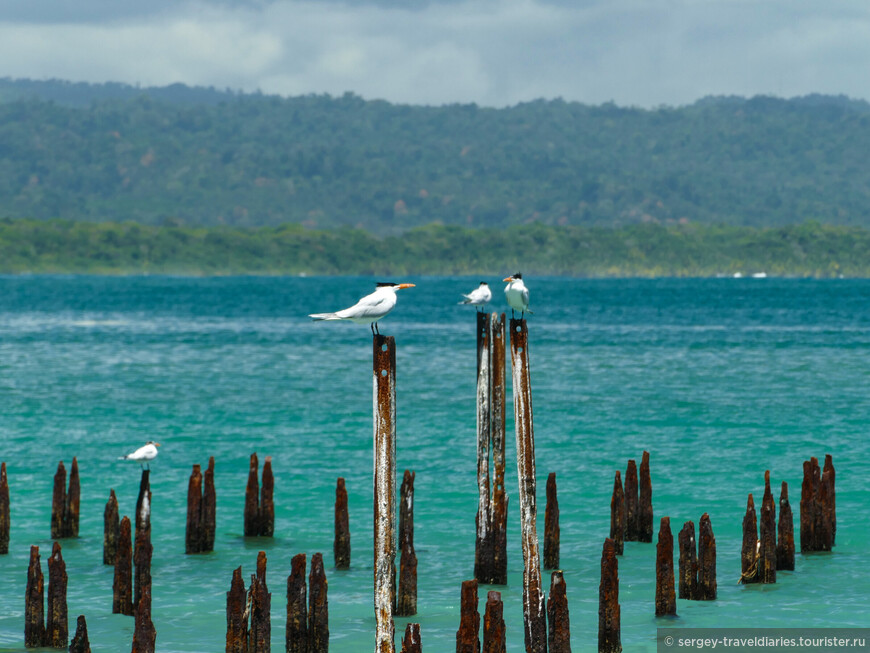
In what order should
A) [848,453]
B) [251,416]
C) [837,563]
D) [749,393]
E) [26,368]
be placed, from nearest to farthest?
1. [837,563]
2. [848,453]
3. [251,416]
4. [749,393]
5. [26,368]

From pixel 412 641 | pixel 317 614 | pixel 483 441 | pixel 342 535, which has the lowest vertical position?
pixel 342 535

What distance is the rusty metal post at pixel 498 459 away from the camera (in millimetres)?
20266

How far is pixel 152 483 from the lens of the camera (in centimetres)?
3228

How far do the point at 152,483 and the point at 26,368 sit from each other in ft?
126

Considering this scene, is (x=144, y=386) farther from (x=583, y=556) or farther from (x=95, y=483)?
(x=583, y=556)

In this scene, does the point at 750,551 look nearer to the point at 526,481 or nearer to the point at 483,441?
the point at 483,441

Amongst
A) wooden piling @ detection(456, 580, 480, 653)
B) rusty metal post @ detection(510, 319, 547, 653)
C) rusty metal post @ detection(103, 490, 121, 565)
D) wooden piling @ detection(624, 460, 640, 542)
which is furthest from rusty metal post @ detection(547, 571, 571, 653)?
rusty metal post @ detection(103, 490, 121, 565)

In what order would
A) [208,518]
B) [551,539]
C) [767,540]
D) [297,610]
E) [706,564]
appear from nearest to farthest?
1. [297,610]
2. [706,564]
3. [767,540]
4. [551,539]
5. [208,518]

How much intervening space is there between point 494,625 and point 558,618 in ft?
4.17

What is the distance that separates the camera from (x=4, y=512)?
22.7 m

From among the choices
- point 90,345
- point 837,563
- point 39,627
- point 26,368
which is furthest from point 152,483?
point 90,345

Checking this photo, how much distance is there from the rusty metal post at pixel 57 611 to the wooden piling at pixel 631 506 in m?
9.93

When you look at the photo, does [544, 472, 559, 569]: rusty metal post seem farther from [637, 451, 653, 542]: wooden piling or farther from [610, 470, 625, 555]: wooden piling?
[637, 451, 653, 542]: wooden piling

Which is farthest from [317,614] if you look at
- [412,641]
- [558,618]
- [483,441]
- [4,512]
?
[4,512]
